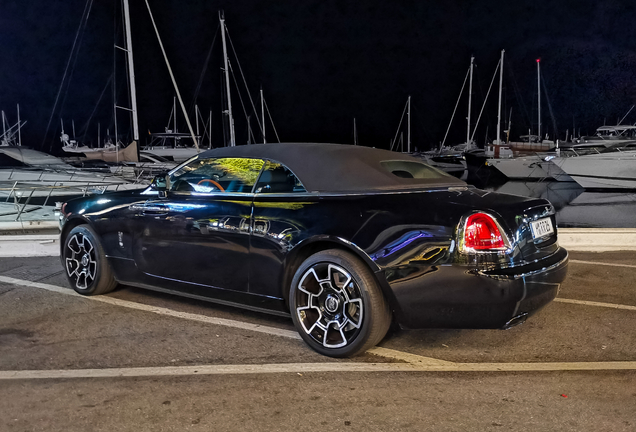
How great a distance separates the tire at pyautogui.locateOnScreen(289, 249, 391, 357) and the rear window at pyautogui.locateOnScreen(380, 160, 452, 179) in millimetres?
879

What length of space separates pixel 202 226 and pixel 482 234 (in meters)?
1.94

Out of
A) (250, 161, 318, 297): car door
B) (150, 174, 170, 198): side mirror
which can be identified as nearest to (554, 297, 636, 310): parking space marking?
(250, 161, 318, 297): car door

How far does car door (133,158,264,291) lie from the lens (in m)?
3.67

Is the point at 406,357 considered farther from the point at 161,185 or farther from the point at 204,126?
the point at 204,126

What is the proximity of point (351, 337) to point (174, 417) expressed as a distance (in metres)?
1.14

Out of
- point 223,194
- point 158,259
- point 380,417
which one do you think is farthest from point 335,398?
point 158,259

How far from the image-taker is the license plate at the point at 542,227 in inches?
126

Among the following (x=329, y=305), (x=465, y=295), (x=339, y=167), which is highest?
(x=339, y=167)

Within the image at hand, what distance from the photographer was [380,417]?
243 cm

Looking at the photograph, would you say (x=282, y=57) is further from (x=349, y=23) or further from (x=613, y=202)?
(x=613, y=202)

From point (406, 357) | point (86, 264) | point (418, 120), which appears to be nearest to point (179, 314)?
point (86, 264)

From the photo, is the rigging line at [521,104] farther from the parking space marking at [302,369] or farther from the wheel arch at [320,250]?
the wheel arch at [320,250]

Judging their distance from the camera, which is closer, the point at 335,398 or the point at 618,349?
the point at 335,398

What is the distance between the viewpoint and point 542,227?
332 centimetres
